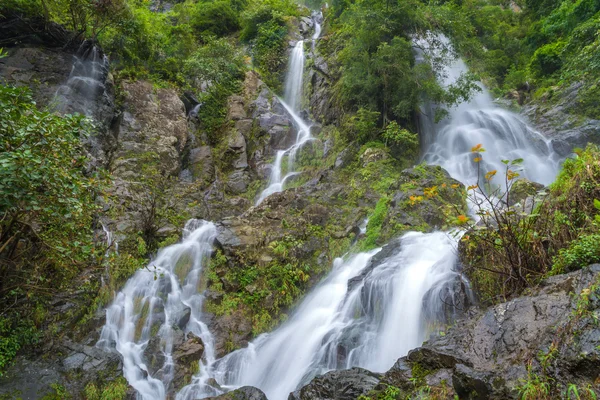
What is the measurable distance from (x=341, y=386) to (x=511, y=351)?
2.10m

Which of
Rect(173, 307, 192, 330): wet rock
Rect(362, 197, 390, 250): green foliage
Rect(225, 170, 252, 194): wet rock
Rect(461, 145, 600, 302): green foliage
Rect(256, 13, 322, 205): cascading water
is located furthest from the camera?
Rect(256, 13, 322, 205): cascading water

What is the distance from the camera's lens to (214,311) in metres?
8.72

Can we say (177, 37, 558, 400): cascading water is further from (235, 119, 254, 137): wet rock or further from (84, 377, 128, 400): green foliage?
(235, 119, 254, 137): wet rock

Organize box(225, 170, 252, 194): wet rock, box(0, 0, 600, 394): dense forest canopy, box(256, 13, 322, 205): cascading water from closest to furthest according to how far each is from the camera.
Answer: box(0, 0, 600, 394): dense forest canopy → box(225, 170, 252, 194): wet rock → box(256, 13, 322, 205): cascading water

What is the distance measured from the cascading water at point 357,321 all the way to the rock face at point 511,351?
1556 mm

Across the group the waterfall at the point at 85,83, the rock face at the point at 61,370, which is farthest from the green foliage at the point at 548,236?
the waterfall at the point at 85,83

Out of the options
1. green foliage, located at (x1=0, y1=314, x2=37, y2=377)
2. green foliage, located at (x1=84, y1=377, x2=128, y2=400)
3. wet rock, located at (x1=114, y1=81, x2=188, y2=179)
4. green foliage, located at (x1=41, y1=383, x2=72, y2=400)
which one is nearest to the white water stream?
green foliage, located at (x1=84, y1=377, x2=128, y2=400)

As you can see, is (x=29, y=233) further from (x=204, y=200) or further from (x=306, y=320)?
(x=204, y=200)

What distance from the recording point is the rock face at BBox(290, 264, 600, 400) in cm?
341

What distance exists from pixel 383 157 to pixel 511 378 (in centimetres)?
1056

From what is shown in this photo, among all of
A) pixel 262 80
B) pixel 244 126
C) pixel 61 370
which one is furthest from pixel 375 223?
pixel 262 80

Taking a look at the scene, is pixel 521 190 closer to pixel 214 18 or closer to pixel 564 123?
pixel 564 123

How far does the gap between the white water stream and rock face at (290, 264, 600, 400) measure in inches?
64.1

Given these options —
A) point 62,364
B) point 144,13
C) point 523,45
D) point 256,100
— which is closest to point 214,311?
point 62,364
